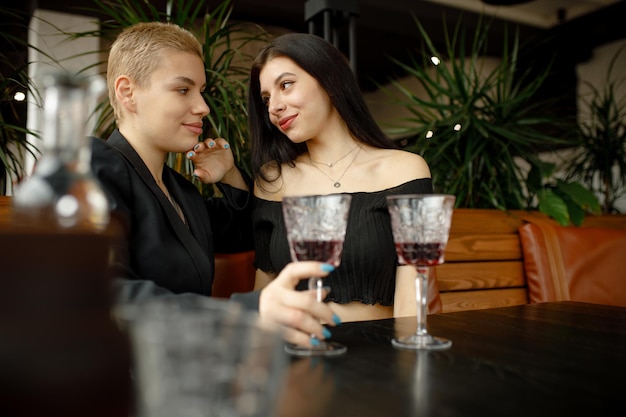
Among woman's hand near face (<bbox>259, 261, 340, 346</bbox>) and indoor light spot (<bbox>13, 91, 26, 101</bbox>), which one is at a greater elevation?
indoor light spot (<bbox>13, 91, 26, 101</bbox>)

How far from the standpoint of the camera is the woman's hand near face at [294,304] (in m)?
0.77

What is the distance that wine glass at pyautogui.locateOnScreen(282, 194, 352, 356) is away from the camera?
2.75 ft

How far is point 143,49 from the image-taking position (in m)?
1.42

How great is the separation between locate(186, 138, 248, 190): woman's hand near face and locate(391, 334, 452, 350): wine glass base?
93 cm

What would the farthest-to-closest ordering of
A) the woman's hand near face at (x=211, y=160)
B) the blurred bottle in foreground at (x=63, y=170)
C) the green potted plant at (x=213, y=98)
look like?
1. the green potted plant at (x=213, y=98)
2. the woman's hand near face at (x=211, y=160)
3. the blurred bottle in foreground at (x=63, y=170)

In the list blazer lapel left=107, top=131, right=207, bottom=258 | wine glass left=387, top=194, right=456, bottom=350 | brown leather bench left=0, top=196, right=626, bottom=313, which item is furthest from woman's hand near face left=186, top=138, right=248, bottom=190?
brown leather bench left=0, top=196, right=626, bottom=313

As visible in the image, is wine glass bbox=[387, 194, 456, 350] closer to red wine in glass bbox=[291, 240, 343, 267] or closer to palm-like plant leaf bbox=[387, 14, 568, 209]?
red wine in glass bbox=[291, 240, 343, 267]

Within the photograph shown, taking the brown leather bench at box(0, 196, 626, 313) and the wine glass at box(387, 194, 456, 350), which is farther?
the brown leather bench at box(0, 196, 626, 313)

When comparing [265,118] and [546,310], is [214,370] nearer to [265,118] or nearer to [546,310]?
[546,310]

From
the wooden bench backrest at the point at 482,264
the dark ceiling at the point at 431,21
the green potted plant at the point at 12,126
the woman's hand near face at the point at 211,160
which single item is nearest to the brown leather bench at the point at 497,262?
the wooden bench backrest at the point at 482,264

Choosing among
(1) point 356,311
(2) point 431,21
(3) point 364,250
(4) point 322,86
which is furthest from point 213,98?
(2) point 431,21

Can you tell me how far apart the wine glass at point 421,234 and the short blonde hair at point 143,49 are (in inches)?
31.7

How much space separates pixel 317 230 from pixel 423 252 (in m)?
0.18

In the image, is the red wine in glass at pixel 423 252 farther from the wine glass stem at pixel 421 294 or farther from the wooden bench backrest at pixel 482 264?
the wooden bench backrest at pixel 482 264
